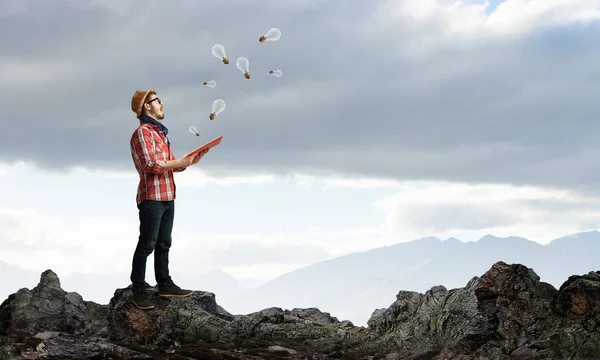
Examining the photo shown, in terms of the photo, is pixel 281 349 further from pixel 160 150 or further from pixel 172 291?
pixel 160 150

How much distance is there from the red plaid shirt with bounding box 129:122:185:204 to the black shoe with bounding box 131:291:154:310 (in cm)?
262

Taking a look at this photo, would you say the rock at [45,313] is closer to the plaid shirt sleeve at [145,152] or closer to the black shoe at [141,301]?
the black shoe at [141,301]

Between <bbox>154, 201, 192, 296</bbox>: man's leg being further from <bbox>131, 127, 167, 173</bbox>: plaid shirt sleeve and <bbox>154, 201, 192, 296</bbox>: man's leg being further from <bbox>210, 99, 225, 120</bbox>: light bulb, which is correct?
<bbox>210, 99, 225, 120</bbox>: light bulb

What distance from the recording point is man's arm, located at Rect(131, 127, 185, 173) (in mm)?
16109

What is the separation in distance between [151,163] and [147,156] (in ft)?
0.69

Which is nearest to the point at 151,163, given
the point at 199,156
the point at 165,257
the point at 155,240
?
the point at 199,156

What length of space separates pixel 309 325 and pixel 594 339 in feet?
23.9

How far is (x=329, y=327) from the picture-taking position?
1833 cm

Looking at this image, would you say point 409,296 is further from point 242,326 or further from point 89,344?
point 89,344

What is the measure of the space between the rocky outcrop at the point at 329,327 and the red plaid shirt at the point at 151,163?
3176mm

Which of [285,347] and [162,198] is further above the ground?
[162,198]

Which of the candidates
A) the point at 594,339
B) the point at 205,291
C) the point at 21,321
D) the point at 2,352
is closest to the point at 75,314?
the point at 21,321

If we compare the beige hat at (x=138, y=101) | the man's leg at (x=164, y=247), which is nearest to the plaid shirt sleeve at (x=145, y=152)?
the beige hat at (x=138, y=101)

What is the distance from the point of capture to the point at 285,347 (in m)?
16.7
